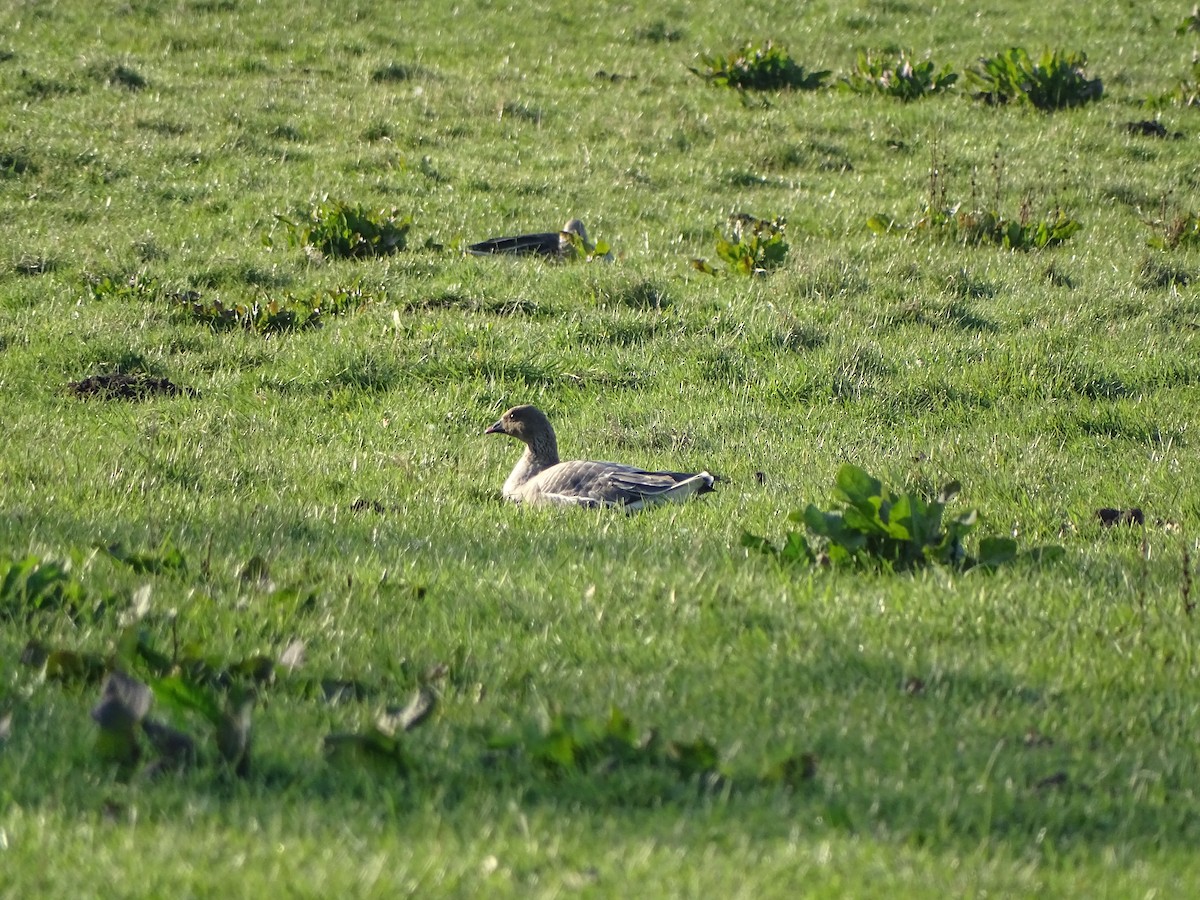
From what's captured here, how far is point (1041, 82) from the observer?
17.6 metres

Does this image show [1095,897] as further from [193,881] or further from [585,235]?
[585,235]

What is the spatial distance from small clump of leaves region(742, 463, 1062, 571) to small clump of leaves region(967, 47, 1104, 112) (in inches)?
533

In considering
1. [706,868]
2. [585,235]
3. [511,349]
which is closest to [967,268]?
[585,235]

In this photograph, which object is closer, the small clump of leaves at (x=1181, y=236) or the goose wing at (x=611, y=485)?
the goose wing at (x=611, y=485)

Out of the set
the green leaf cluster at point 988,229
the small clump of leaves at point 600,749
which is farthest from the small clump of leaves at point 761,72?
the small clump of leaves at point 600,749

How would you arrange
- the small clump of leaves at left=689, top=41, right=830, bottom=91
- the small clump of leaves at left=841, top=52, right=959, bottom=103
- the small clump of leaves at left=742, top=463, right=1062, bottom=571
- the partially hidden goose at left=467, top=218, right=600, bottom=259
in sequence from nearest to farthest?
the small clump of leaves at left=742, top=463, right=1062, bottom=571 < the partially hidden goose at left=467, top=218, right=600, bottom=259 < the small clump of leaves at left=841, top=52, right=959, bottom=103 < the small clump of leaves at left=689, top=41, right=830, bottom=91

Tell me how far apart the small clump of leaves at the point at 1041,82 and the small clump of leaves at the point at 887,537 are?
1353 centimetres

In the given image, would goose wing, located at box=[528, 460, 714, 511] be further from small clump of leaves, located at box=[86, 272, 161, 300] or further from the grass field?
small clump of leaves, located at box=[86, 272, 161, 300]

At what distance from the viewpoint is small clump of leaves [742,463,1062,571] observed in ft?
18.3

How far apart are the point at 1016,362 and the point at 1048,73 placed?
31.8 feet

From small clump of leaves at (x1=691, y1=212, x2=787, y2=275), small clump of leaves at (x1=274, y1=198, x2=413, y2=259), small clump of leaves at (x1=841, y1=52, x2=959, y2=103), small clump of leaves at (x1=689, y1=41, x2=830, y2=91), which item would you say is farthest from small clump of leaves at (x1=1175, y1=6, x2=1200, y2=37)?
small clump of leaves at (x1=274, y1=198, x2=413, y2=259)

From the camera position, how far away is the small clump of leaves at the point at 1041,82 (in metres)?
17.6

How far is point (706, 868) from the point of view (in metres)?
3.04

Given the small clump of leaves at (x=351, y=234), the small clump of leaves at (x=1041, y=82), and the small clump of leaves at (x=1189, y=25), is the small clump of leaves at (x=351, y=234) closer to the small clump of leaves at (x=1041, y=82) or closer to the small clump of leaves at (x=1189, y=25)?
the small clump of leaves at (x=1041, y=82)
